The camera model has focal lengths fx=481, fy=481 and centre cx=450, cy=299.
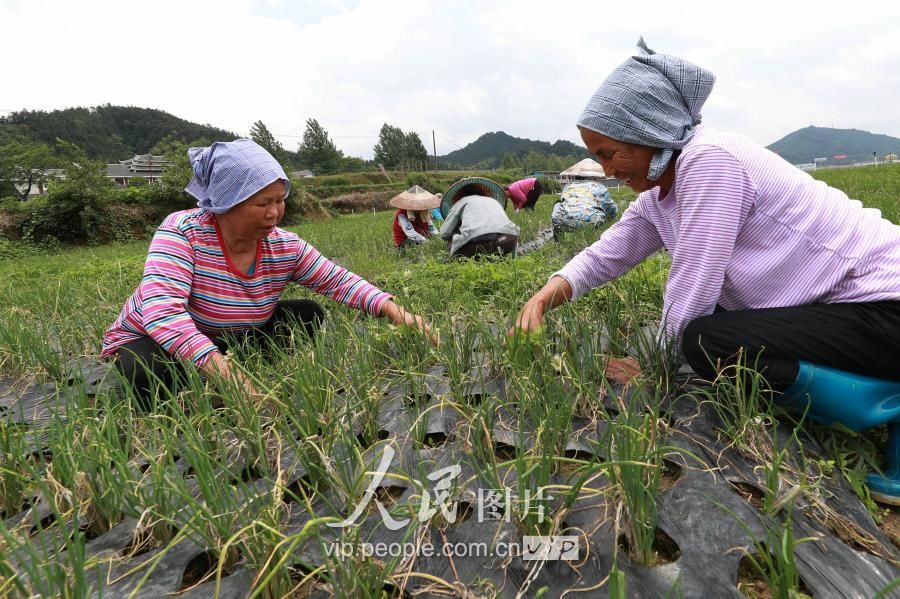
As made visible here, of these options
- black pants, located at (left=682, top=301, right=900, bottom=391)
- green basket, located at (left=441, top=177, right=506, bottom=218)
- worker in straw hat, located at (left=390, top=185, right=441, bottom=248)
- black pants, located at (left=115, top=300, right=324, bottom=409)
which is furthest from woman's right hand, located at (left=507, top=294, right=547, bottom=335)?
worker in straw hat, located at (left=390, top=185, right=441, bottom=248)

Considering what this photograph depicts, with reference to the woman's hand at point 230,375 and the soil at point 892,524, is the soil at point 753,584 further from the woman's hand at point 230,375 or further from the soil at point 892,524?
the woman's hand at point 230,375

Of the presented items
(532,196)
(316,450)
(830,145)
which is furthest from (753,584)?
(830,145)

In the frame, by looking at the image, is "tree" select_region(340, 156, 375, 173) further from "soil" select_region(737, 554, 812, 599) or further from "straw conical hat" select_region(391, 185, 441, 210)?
"soil" select_region(737, 554, 812, 599)

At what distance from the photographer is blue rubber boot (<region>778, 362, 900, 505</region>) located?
4.37ft

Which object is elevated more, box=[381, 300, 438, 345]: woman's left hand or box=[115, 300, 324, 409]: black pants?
box=[381, 300, 438, 345]: woman's left hand

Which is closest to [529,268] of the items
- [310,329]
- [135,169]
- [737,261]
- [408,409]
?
[310,329]

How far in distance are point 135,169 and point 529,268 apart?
69.6 meters

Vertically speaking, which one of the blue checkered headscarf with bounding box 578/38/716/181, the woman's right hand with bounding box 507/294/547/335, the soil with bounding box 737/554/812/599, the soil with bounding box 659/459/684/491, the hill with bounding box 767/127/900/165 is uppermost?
the hill with bounding box 767/127/900/165

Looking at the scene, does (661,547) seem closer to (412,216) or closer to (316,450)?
(316,450)

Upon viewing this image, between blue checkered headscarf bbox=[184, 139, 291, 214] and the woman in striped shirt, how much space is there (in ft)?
4.19

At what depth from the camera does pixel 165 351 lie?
82.8 inches

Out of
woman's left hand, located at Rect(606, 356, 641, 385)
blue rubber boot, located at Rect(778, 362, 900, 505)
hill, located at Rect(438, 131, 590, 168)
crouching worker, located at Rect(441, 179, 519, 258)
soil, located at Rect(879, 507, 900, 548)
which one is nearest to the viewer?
soil, located at Rect(879, 507, 900, 548)

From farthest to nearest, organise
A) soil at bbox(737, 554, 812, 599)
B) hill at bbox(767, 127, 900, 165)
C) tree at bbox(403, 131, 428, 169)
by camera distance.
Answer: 1. hill at bbox(767, 127, 900, 165)
2. tree at bbox(403, 131, 428, 169)
3. soil at bbox(737, 554, 812, 599)

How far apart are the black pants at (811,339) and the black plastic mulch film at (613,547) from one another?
1.01ft
